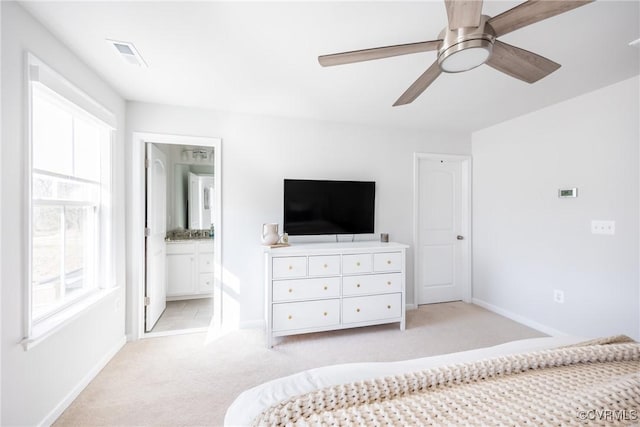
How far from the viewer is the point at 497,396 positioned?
865mm

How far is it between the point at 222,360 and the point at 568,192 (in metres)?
3.59

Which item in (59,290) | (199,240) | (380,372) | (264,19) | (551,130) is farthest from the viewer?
(199,240)

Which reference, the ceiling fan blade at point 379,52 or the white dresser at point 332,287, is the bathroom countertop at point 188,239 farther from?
the ceiling fan blade at point 379,52

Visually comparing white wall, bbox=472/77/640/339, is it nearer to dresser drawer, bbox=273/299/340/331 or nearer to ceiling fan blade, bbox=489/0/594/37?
ceiling fan blade, bbox=489/0/594/37

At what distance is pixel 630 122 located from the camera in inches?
87.7

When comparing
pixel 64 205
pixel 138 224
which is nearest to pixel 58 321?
pixel 64 205

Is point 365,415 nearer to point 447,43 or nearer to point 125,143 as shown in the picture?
point 447,43

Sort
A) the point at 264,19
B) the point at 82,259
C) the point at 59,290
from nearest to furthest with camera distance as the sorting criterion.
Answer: the point at 264,19
the point at 59,290
the point at 82,259

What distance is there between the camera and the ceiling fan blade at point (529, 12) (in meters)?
0.98

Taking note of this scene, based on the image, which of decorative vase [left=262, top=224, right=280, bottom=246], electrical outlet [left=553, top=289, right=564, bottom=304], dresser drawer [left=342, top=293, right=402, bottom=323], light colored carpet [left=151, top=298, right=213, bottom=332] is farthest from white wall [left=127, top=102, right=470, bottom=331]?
electrical outlet [left=553, top=289, right=564, bottom=304]

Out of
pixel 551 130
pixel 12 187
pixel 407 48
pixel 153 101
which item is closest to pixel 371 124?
pixel 551 130

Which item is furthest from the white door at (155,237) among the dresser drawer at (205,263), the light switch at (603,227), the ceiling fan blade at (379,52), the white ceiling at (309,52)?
the light switch at (603,227)

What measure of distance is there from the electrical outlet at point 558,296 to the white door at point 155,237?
13.7ft

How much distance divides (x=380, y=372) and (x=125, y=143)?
294 cm
